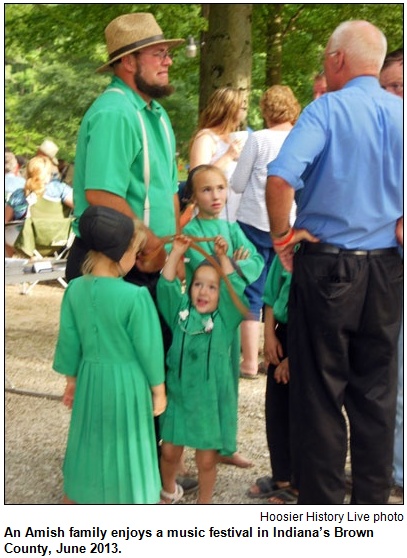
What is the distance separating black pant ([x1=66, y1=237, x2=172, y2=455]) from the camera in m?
4.36

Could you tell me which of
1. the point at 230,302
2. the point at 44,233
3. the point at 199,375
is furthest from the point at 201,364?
the point at 44,233

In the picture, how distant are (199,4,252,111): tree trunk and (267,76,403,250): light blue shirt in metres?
5.29

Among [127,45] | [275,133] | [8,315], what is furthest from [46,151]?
[127,45]

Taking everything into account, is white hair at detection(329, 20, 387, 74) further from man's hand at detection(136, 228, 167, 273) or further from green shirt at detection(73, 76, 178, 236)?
man's hand at detection(136, 228, 167, 273)

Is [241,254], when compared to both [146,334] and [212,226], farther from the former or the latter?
[146,334]

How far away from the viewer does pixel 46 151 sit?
12898 millimetres

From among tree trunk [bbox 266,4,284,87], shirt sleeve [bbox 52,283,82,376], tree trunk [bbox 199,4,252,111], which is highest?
tree trunk [bbox 266,4,284,87]

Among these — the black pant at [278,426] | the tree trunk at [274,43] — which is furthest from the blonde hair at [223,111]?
the tree trunk at [274,43]

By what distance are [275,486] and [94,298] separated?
5.01 ft

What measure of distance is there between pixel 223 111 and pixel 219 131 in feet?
0.52

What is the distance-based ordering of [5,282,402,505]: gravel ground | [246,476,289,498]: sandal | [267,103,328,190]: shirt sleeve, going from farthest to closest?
[5,282,402,505]: gravel ground → [246,476,289,498]: sandal → [267,103,328,190]: shirt sleeve

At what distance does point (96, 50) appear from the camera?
1706 cm

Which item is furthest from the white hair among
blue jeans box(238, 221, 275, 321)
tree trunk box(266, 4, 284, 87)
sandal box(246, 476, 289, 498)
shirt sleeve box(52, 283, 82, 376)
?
tree trunk box(266, 4, 284, 87)

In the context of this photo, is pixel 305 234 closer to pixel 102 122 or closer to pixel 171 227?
pixel 171 227
